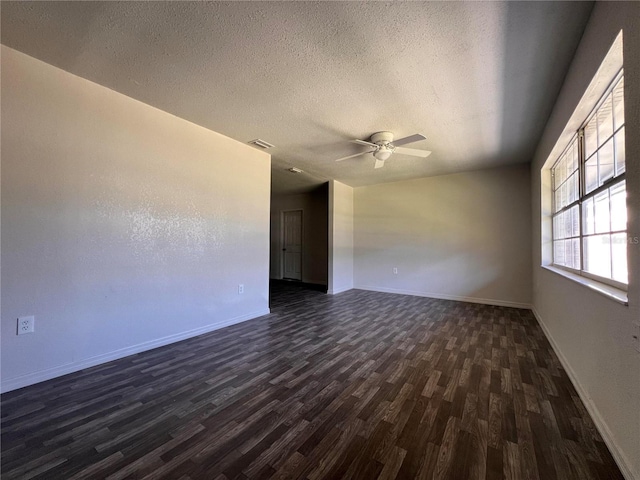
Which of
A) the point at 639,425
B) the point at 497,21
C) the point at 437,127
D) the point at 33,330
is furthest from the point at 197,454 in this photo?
the point at 437,127

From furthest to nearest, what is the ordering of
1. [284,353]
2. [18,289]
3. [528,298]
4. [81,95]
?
[528,298], [284,353], [81,95], [18,289]

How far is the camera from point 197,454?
4.25 ft

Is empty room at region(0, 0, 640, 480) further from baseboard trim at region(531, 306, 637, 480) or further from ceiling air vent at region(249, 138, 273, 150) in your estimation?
ceiling air vent at region(249, 138, 273, 150)

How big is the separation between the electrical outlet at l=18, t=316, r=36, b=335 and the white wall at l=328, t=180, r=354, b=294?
4218mm

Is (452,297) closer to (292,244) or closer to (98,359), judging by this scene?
(292,244)

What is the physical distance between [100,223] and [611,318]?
3.65 meters

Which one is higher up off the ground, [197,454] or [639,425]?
[639,425]

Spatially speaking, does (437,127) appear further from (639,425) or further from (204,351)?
(204,351)

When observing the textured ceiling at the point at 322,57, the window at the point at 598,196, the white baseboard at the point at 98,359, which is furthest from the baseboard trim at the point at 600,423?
the white baseboard at the point at 98,359

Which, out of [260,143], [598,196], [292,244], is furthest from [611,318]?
[292,244]

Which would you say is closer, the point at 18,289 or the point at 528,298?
the point at 18,289

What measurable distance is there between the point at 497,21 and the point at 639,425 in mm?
2148

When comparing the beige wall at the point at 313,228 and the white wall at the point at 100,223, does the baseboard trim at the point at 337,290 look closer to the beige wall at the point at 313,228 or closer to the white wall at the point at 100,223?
the beige wall at the point at 313,228

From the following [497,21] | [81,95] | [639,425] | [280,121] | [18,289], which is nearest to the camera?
[639,425]
